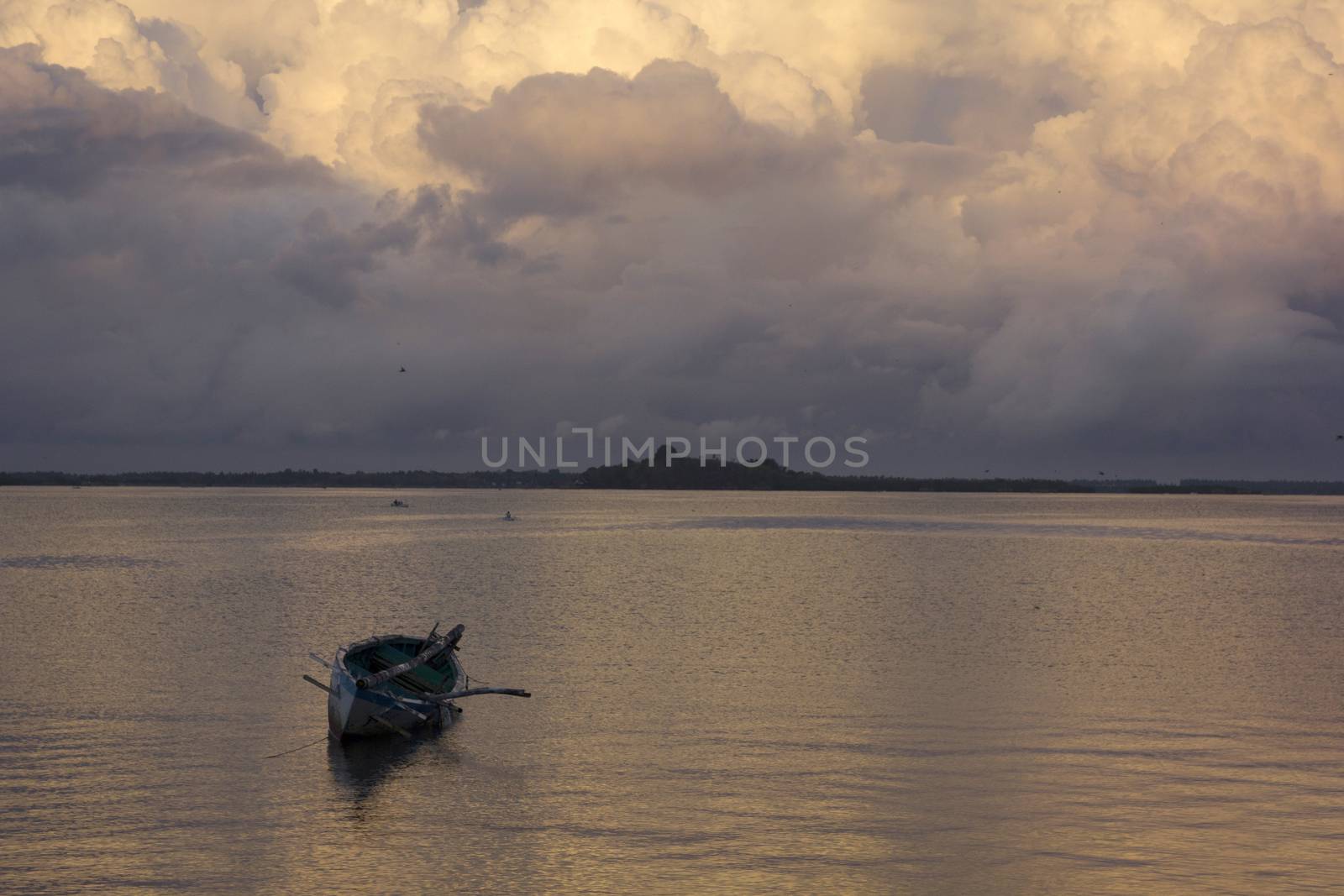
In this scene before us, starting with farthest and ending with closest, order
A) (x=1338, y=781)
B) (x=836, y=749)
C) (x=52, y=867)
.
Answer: (x=836, y=749)
(x=1338, y=781)
(x=52, y=867)

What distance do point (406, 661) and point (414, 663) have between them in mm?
2674

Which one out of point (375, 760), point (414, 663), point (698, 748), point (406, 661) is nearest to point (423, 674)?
point (406, 661)

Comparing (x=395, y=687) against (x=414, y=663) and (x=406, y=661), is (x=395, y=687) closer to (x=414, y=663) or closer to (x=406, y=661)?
(x=414, y=663)

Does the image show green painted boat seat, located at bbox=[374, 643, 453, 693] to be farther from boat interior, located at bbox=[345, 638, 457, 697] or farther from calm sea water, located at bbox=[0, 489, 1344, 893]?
calm sea water, located at bbox=[0, 489, 1344, 893]

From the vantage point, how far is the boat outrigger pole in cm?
2967

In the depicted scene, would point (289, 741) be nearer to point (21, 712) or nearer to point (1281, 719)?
point (21, 712)

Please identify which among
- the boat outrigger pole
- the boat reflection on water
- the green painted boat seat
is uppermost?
the boat outrigger pole

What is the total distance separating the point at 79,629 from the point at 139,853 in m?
32.9

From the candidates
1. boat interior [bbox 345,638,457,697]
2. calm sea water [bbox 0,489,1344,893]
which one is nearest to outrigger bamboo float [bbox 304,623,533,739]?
boat interior [bbox 345,638,457,697]

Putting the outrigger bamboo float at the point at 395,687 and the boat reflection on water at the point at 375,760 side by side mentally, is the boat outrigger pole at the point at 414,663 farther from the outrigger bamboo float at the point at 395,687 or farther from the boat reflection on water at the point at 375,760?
the boat reflection on water at the point at 375,760

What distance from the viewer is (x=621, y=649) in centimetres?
4559

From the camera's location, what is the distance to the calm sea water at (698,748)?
20.5 m

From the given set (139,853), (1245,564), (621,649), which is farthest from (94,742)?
(1245,564)

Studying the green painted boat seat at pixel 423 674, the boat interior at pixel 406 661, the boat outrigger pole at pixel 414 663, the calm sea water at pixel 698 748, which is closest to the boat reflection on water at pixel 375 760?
the calm sea water at pixel 698 748
